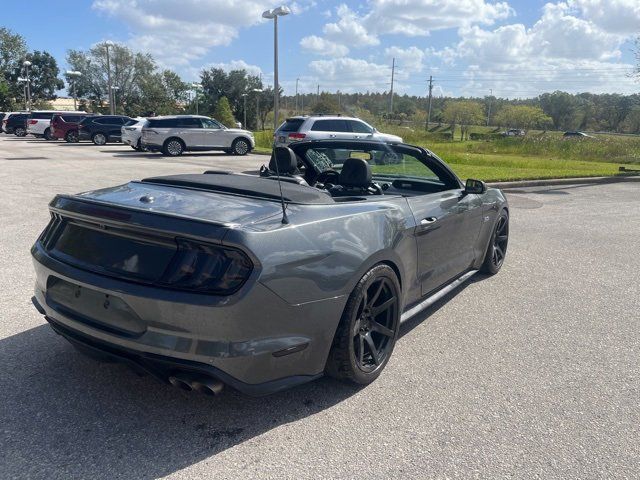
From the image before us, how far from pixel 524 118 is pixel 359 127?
315ft

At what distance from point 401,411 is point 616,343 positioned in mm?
2048

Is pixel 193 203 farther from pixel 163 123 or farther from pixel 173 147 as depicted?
pixel 163 123

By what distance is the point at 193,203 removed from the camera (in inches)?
114

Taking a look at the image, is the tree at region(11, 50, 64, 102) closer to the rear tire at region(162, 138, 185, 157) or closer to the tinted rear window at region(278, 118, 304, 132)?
the rear tire at region(162, 138, 185, 157)

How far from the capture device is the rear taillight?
246cm

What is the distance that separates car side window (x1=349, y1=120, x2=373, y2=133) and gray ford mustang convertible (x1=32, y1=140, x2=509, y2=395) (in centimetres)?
1397

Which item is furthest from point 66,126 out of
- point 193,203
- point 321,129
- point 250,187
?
point 193,203

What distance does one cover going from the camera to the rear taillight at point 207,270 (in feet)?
8.09

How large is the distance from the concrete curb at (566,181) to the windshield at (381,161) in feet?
27.8

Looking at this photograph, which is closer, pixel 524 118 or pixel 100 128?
pixel 100 128

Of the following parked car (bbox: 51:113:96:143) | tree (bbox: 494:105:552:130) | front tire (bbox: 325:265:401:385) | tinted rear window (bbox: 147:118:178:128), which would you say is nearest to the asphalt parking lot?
front tire (bbox: 325:265:401:385)

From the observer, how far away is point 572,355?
3.77 metres

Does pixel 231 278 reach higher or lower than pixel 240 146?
higher

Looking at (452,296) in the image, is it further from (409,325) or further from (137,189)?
(137,189)
